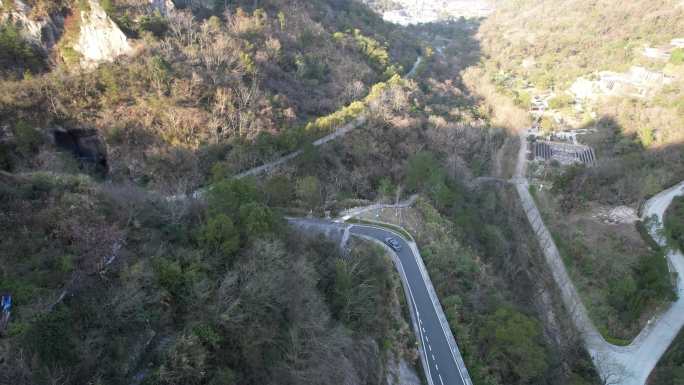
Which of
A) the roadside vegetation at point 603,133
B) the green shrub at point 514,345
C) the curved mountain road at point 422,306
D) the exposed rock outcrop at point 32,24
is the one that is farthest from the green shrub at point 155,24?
the roadside vegetation at point 603,133

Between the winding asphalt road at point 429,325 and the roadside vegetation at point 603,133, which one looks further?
the roadside vegetation at point 603,133

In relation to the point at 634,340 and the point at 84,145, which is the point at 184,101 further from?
the point at 634,340

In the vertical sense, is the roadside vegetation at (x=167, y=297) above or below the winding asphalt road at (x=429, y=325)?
above

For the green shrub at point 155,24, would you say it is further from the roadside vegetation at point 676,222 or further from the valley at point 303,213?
the roadside vegetation at point 676,222

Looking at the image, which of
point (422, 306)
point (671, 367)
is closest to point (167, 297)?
point (422, 306)

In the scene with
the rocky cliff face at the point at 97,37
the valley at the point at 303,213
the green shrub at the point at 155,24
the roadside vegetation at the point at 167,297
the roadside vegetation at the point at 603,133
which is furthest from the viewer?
the green shrub at the point at 155,24

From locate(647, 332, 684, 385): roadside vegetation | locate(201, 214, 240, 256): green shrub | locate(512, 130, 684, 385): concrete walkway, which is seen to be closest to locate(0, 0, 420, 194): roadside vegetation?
locate(201, 214, 240, 256): green shrub

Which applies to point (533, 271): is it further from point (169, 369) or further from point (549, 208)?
point (169, 369)
